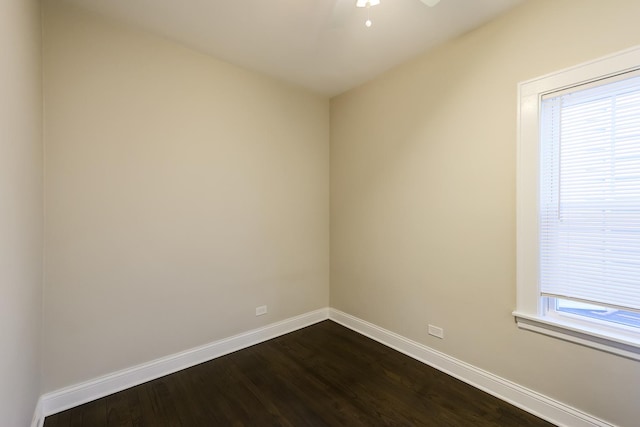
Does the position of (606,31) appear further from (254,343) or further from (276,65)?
(254,343)

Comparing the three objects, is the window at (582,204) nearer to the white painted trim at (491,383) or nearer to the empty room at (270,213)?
the empty room at (270,213)

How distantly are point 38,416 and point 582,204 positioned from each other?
3675 millimetres

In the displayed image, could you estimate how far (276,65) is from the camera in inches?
106

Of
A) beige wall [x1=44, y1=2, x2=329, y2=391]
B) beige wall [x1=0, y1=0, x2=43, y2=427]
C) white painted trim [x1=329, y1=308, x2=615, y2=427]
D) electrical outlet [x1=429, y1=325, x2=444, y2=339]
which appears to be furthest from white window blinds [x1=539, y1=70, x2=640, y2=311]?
beige wall [x1=0, y1=0, x2=43, y2=427]

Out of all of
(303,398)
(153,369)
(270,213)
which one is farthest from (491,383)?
(153,369)

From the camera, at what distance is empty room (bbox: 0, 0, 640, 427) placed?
1.57 metres

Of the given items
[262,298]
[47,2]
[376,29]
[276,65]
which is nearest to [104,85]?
[47,2]

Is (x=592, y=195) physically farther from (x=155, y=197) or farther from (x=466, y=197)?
(x=155, y=197)

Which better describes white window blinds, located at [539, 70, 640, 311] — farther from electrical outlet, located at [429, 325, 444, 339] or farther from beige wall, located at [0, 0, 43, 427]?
beige wall, located at [0, 0, 43, 427]

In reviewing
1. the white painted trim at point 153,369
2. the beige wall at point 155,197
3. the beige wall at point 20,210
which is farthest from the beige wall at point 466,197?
the beige wall at point 20,210

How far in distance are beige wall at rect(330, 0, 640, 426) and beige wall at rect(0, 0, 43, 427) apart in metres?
2.60

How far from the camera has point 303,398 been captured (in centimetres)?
203

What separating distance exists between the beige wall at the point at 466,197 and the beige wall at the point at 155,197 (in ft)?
2.93

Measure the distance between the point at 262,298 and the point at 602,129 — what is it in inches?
118
